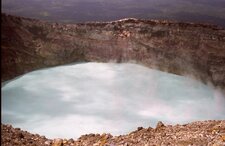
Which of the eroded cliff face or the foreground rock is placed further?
the eroded cliff face

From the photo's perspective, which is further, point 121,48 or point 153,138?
point 121,48

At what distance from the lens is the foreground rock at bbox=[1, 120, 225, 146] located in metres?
25.2

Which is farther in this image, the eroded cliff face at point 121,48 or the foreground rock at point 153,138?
the eroded cliff face at point 121,48

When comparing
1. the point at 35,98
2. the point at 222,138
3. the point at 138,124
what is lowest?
the point at 222,138

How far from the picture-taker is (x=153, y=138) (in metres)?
27.3

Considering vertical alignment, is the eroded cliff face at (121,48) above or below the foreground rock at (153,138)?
above

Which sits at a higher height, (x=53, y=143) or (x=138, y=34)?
(x=138, y=34)

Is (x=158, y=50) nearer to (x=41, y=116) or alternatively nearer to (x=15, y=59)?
(x=15, y=59)

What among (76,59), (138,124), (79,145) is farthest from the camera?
(76,59)

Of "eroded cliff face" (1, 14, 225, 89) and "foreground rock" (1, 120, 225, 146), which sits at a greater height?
"eroded cliff face" (1, 14, 225, 89)

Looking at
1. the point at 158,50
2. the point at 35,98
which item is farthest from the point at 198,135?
the point at 158,50

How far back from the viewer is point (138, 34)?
216ft

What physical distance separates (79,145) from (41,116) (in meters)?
17.1

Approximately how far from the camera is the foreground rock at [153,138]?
82.6ft
